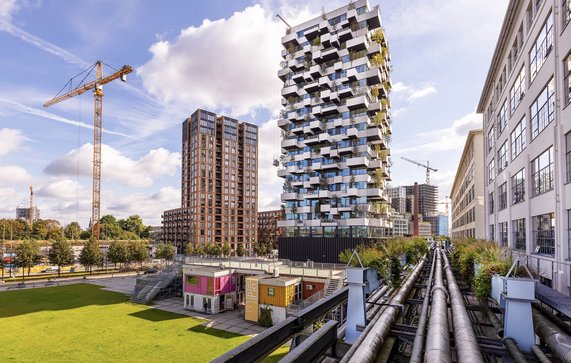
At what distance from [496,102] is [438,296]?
37239 millimetres

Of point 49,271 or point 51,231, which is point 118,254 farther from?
point 51,231

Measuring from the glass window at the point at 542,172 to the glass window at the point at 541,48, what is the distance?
645 cm

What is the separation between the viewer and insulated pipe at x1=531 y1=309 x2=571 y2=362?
800cm

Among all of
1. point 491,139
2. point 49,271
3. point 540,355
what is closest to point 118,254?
point 49,271

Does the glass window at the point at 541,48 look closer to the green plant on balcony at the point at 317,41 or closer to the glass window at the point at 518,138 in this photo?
the glass window at the point at 518,138

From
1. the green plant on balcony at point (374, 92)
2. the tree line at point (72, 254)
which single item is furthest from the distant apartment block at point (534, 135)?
the tree line at point (72, 254)

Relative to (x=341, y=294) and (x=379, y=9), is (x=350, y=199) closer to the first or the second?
(x=379, y=9)

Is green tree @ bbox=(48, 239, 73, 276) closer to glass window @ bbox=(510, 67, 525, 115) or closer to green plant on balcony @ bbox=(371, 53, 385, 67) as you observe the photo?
green plant on balcony @ bbox=(371, 53, 385, 67)

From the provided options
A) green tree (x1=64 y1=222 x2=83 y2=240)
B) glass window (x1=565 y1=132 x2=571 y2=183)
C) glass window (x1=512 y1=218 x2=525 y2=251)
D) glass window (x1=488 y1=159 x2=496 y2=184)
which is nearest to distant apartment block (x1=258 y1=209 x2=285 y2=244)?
green tree (x1=64 y1=222 x2=83 y2=240)

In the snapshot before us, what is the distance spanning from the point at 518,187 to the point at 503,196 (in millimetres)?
7470

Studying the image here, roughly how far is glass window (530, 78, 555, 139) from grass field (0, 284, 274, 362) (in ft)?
99.0

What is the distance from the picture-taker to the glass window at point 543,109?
70.1ft

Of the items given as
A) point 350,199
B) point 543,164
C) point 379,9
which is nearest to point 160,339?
point 543,164

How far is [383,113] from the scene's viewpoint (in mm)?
67750
